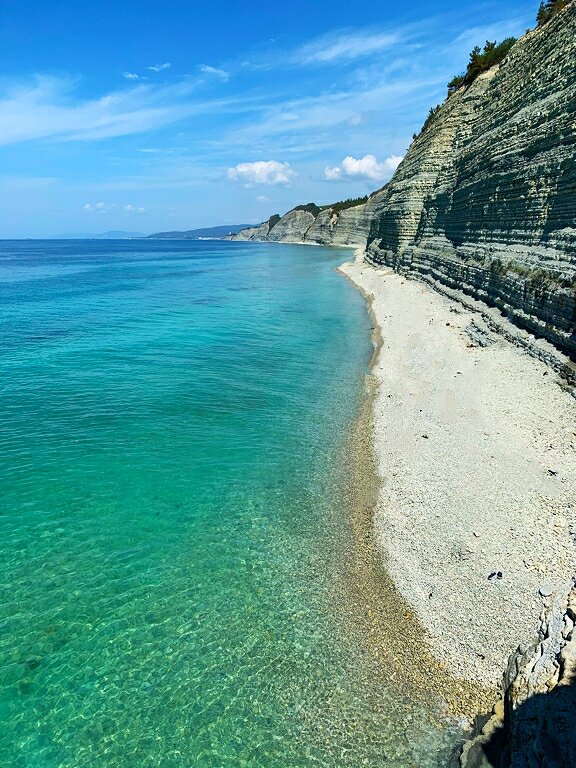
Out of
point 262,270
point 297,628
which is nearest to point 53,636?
point 297,628

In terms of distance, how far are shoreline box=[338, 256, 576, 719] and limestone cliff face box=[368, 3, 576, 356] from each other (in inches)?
198

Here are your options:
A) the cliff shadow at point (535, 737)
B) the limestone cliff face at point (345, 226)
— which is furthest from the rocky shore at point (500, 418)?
the limestone cliff face at point (345, 226)

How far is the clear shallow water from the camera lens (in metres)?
8.38

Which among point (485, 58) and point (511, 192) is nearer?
point (511, 192)

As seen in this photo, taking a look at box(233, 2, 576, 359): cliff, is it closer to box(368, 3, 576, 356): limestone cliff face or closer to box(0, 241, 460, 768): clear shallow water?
box(368, 3, 576, 356): limestone cliff face

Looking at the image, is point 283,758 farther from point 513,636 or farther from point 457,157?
point 457,157

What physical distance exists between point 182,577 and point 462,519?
25.9ft

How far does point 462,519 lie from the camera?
12945 millimetres

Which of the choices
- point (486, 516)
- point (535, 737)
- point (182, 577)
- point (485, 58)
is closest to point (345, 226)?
point (485, 58)

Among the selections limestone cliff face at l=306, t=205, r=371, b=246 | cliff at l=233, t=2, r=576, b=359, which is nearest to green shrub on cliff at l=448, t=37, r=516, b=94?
cliff at l=233, t=2, r=576, b=359

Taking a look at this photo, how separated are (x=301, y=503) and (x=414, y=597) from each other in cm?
495

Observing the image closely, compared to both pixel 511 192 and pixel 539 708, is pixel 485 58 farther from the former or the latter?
pixel 539 708

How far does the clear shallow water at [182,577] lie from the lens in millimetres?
8383

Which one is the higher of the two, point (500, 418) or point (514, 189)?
point (514, 189)
